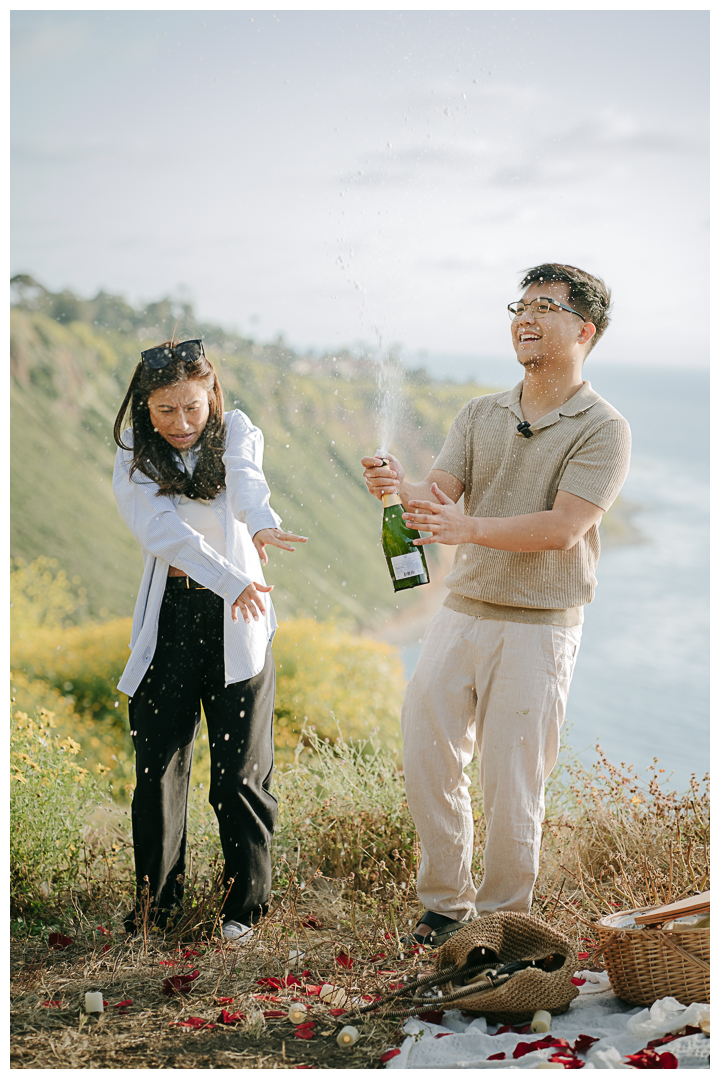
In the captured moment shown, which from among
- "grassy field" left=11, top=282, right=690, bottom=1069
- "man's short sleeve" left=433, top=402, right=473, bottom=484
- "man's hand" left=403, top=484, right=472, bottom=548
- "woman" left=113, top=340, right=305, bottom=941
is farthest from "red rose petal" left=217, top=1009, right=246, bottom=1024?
"man's short sleeve" left=433, top=402, right=473, bottom=484

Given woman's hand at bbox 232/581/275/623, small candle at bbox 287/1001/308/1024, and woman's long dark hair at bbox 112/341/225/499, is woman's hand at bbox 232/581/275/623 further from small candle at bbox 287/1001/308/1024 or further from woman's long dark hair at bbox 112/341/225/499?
small candle at bbox 287/1001/308/1024

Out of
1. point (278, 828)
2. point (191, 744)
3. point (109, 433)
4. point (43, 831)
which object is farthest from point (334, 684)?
point (109, 433)

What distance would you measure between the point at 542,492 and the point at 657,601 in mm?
8855

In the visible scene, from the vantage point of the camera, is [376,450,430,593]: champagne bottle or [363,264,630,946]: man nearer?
[363,264,630,946]: man

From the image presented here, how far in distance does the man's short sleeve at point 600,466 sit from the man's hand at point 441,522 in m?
0.32

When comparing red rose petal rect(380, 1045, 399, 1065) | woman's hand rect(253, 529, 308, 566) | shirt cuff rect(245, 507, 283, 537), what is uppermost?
shirt cuff rect(245, 507, 283, 537)

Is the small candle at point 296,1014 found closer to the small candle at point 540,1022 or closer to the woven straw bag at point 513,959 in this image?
the woven straw bag at point 513,959

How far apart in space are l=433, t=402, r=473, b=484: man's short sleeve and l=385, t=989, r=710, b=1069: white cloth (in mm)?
1509

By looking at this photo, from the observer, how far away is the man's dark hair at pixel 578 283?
97.2 inches

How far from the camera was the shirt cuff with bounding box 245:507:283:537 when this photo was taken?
8.00 ft

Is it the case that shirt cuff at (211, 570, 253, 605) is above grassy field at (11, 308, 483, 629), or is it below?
below

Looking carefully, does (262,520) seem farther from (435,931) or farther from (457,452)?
(435,931)

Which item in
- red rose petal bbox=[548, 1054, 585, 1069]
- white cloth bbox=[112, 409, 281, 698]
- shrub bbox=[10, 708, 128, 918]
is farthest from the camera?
shrub bbox=[10, 708, 128, 918]

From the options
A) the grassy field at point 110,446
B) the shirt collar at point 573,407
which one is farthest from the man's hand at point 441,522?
the grassy field at point 110,446
